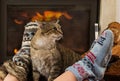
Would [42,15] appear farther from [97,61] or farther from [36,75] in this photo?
[97,61]

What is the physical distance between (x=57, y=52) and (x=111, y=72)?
0.32 meters

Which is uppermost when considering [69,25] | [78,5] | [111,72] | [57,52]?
[78,5]

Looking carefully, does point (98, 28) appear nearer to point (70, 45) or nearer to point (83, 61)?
point (70, 45)

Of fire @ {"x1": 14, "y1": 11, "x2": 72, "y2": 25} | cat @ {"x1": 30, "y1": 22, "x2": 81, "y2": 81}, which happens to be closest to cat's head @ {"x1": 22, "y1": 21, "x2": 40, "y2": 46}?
cat @ {"x1": 30, "y1": 22, "x2": 81, "y2": 81}

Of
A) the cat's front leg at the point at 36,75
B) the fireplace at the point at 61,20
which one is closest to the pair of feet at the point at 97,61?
the cat's front leg at the point at 36,75

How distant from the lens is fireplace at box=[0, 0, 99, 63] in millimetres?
2480

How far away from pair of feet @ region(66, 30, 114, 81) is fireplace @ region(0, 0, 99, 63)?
1.16m

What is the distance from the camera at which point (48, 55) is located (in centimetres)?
145

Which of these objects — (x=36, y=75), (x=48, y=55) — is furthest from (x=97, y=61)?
(x=36, y=75)

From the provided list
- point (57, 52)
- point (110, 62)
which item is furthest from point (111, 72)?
point (57, 52)

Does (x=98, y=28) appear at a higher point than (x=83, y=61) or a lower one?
higher

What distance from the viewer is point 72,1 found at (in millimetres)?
2480

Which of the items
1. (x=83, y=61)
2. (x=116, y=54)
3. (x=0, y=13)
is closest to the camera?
(x=83, y=61)

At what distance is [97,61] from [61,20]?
1.26 meters
